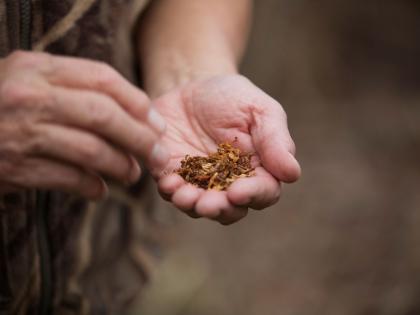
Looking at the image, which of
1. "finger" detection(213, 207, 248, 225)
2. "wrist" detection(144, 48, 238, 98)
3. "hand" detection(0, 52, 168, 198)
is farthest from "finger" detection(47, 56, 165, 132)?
"wrist" detection(144, 48, 238, 98)

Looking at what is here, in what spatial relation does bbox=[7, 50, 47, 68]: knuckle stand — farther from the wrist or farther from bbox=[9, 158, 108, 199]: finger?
the wrist

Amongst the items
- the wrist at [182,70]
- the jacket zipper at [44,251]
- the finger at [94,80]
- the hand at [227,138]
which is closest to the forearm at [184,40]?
the wrist at [182,70]

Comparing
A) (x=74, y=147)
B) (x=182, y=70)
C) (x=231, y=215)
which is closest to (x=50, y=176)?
(x=74, y=147)

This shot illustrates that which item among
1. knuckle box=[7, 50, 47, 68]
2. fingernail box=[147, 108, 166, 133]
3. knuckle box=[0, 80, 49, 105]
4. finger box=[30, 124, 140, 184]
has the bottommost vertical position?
finger box=[30, 124, 140, 184]

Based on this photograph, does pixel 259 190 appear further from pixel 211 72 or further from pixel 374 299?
pixel 374 299

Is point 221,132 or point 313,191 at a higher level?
point 221,132

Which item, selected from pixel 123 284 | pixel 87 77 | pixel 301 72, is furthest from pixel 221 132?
pixel 301 72
